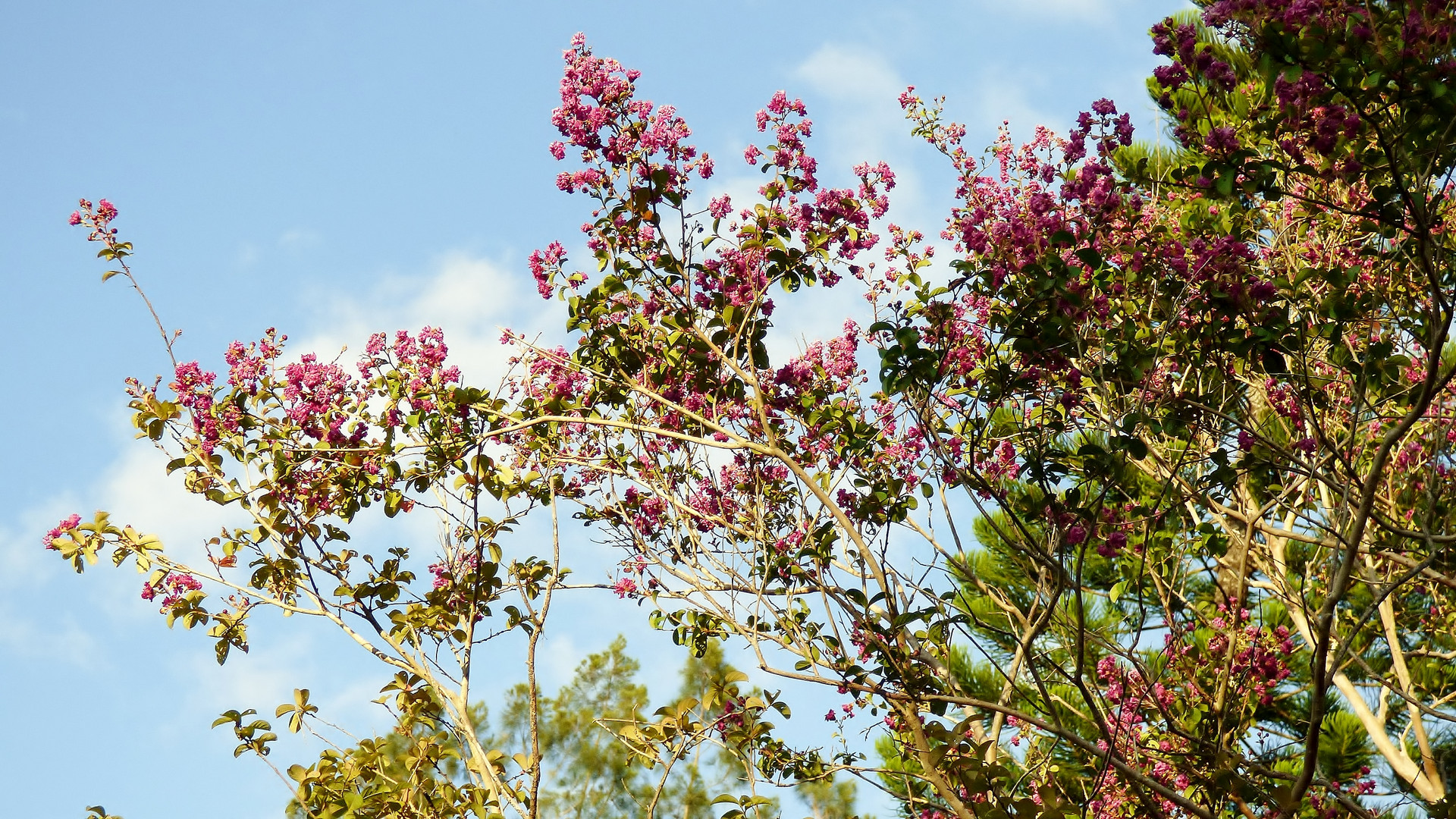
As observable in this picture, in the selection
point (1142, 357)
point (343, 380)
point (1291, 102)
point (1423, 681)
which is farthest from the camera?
point (1423, 681)

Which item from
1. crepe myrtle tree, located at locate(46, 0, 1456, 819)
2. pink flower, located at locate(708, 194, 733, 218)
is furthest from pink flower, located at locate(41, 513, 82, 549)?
pink flower, located at locate(708, 194, 733, 218)

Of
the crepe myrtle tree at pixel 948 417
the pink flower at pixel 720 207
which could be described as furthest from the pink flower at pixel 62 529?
the pink flower at pixel 720 207

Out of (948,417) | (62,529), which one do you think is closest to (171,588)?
(62,529)

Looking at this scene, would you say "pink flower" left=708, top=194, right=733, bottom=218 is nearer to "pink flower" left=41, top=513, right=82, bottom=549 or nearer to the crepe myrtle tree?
the crepe myrtle tree

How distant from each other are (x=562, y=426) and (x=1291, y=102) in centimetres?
273

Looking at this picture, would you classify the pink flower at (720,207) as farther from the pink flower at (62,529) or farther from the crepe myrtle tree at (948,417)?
the pink flower at (62,529)

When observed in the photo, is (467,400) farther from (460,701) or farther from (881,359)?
(881,359)

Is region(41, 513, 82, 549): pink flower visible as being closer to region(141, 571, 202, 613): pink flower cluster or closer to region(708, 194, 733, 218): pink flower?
region(141, 571, 202, 613): pink flower cluster

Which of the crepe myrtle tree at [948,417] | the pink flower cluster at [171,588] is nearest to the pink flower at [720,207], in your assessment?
the crepe myrtle tree at [948,417]

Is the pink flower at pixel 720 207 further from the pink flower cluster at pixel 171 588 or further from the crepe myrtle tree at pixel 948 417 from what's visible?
the pink flower cluster at pixel 171 588

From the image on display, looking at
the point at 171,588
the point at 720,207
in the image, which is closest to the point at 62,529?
the point at 171,588

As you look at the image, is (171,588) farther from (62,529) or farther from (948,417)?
(948,417)

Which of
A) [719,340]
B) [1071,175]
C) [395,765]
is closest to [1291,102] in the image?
[1071,175]

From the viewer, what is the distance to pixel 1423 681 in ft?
30.6
